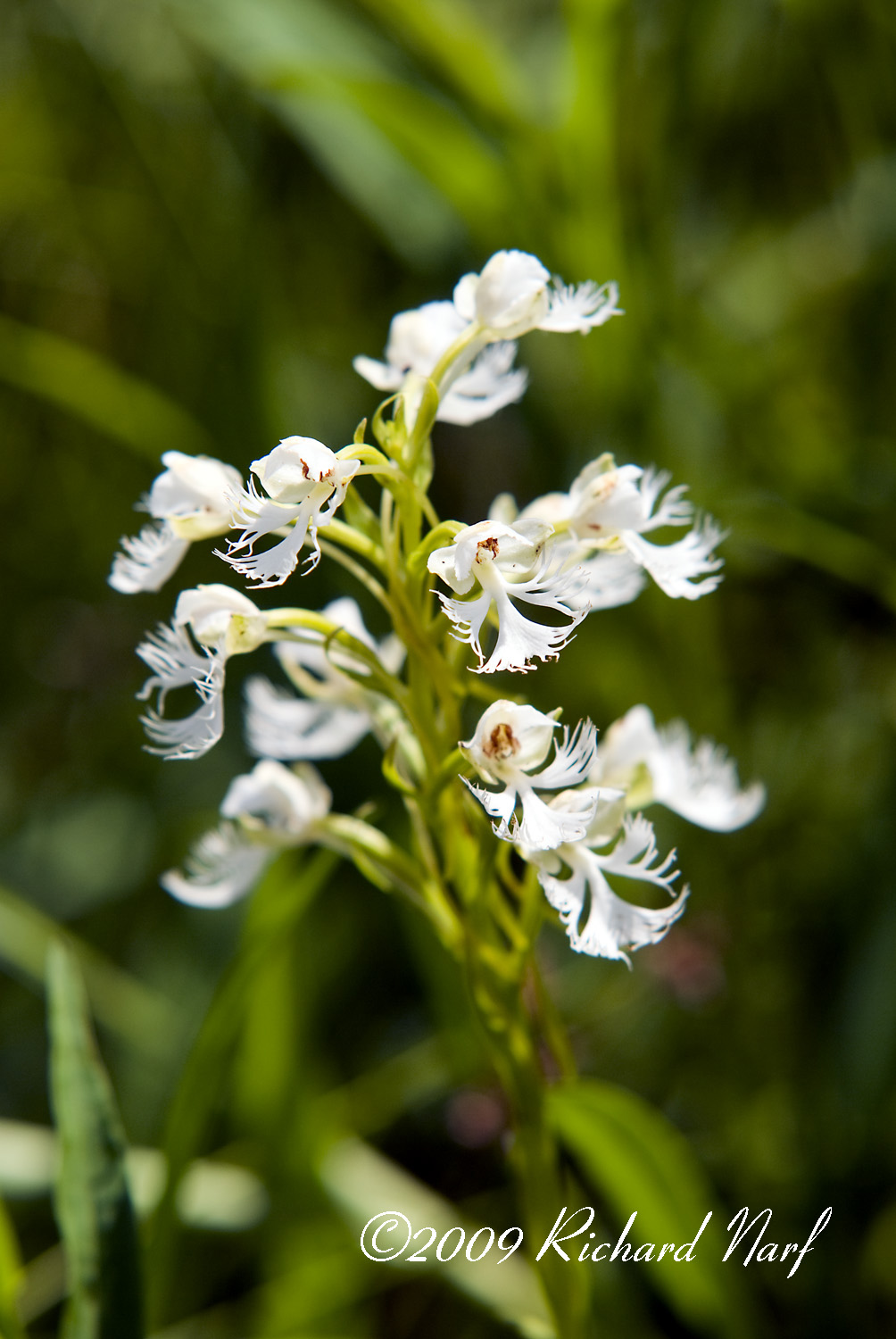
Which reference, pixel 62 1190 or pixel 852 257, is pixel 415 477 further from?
pixel 852 257

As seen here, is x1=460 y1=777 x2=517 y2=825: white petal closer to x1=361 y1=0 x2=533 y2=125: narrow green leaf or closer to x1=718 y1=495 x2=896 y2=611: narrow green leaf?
x1=718 y1=495 x2=896 y2=611: narrow green leaf

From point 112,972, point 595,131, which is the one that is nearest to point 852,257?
point 595,131

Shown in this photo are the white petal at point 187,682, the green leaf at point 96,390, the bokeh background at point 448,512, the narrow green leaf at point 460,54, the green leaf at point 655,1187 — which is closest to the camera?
the white petal at point 187,682

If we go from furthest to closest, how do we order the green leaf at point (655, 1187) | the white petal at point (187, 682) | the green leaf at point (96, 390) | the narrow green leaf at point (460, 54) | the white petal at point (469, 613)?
the green leaf at point (96, 390), the narrow green leaf at point (460, 54), the green leaf at point (655, 1187), the white petal at point (187, 682), the white petal at point (469, 613)

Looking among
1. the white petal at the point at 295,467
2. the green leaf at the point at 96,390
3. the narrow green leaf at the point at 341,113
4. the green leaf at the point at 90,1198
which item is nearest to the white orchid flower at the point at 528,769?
the white petal at the point at 295,467

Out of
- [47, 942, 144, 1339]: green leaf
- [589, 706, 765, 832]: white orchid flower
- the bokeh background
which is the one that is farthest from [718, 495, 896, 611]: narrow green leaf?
[47, 942, 144, 1339]: green leaf

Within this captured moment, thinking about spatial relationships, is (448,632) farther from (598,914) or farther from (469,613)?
(598,914)

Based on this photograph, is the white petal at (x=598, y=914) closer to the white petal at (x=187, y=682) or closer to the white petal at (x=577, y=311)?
the white petal at (x=187, y=682)
